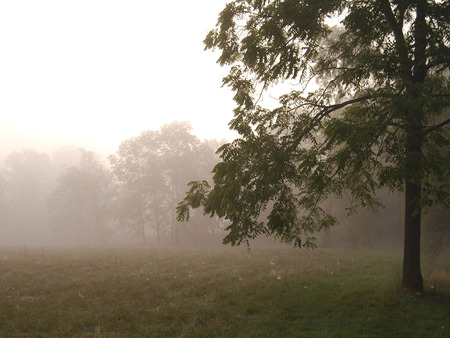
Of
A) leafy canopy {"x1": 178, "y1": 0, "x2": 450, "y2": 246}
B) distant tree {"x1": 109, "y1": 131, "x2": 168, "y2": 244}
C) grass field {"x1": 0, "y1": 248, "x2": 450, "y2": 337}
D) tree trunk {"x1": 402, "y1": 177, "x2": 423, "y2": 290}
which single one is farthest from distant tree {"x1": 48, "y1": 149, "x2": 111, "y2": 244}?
tree trunk {"x1": 402, "y1": 177, "x2": 423, "y2": 290}

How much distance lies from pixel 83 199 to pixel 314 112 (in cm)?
4994

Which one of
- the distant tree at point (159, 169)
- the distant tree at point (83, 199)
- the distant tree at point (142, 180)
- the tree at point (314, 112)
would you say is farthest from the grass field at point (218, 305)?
the distant tree at point (83, 199)

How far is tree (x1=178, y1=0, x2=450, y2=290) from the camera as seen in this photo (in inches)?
305

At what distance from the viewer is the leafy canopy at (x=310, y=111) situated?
25.3ft

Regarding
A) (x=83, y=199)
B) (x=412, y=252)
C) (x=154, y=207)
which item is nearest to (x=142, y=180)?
(x=154, y=207)

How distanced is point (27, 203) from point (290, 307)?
76.8m

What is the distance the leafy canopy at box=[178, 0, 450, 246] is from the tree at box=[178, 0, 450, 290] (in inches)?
1.2

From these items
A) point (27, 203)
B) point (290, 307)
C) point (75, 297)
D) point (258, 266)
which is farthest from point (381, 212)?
point (27, 203)

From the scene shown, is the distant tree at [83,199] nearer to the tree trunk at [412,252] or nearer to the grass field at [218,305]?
the grass field at [218,305]

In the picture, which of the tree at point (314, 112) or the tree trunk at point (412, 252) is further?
the tree trunk at point (412, 252)

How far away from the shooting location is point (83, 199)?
172ft

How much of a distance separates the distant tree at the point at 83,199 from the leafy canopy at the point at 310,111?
4800cm

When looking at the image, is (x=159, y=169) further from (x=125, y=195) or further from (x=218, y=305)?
(x=218, y=305)

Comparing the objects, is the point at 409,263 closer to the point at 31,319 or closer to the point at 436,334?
the point at 436,334
